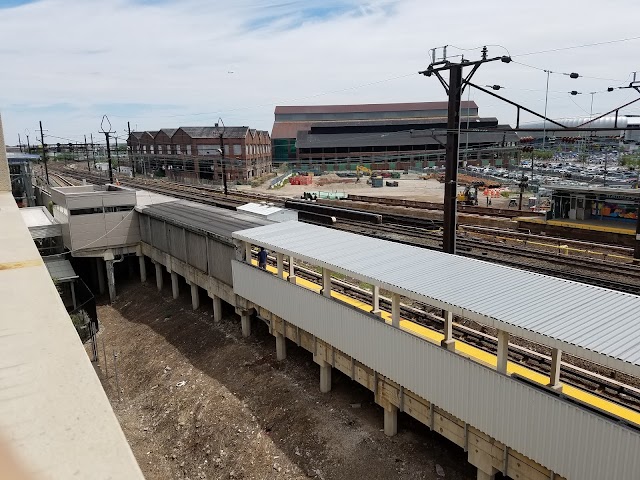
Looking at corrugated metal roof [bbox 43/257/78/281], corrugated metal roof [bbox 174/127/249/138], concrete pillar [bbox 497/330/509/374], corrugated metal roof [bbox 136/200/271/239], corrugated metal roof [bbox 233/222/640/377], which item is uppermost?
corrugated metal roof [bbox 174/127/249/138]

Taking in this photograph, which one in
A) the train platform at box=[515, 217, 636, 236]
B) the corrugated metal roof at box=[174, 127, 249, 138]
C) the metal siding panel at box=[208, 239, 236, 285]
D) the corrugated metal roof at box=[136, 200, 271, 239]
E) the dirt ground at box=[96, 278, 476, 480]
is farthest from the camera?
the corrugated metal roof at box=[174, 127, 249, 138]

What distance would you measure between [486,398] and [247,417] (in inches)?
316

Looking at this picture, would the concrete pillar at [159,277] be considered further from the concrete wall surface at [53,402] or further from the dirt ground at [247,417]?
the concrete wall surface at [53,402]

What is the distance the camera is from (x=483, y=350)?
450 inches

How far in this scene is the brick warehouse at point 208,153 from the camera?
3012 inches

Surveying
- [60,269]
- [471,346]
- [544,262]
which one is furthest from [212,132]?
[471,346]

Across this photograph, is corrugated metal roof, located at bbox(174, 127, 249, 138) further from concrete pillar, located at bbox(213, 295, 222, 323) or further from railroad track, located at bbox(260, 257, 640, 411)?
railroad track, located at bbox(260, 257, 640, 411)

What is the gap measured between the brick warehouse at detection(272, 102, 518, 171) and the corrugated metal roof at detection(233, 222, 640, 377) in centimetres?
6920

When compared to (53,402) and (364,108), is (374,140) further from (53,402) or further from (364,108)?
(53,402)

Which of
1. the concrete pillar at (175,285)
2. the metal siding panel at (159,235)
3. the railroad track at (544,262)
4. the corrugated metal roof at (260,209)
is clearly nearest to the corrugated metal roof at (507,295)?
the railroad track at (544,262)

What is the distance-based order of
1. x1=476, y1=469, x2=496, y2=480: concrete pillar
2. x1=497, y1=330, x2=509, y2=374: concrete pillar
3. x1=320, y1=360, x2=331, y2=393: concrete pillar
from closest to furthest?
x1=497, y1=330, x2=509, y2=374: concrete pillar
x1=476, y1=469, x2=496, y2=480: concrete pillar
x1=320, y1=360, x2=331, y2=393: concrete pillar

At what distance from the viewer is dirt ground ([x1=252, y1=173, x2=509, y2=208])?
60312mm

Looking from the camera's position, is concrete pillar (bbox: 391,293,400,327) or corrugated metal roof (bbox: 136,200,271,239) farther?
corrugated metal roof (bbox: 136,200,271,239)

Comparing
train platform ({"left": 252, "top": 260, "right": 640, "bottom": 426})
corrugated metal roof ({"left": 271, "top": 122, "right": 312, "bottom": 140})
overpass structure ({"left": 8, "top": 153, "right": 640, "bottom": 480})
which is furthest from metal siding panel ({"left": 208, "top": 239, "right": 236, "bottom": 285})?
corrugated metal roof ({"left": 271, "top": 122, "right": 312, "bottom": 140})
